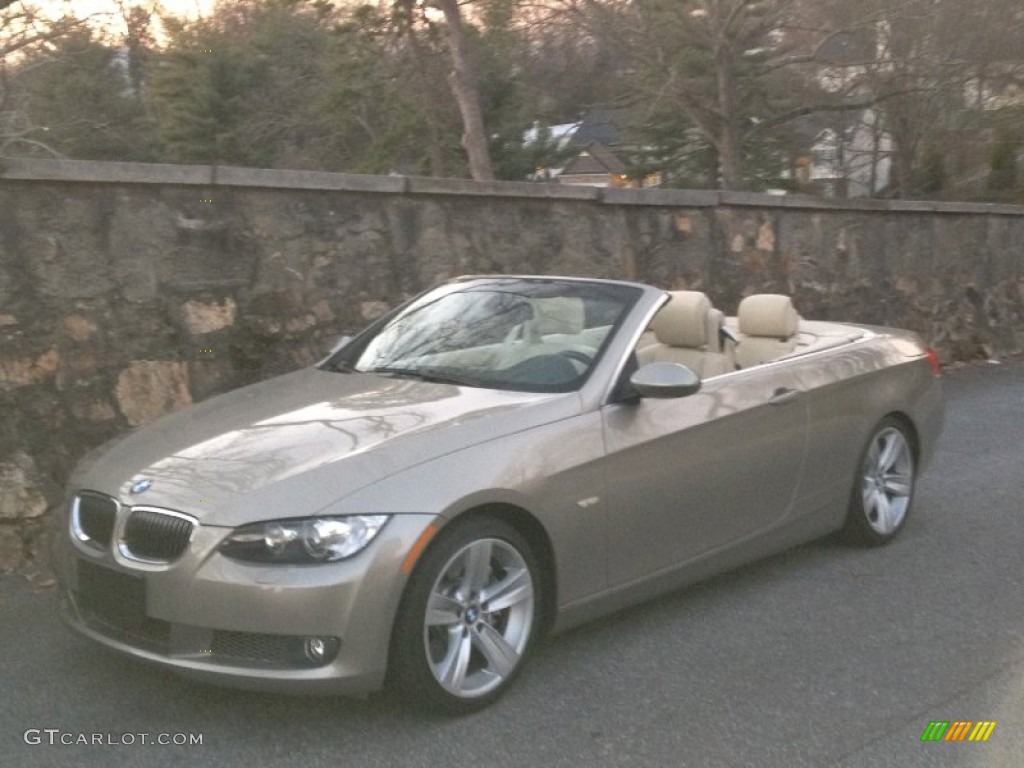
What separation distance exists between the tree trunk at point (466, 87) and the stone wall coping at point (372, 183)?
4404 millimetres

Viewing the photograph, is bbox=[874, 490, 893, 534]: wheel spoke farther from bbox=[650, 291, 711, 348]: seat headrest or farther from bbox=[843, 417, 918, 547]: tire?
bbox=[650, 291, 711, 348]: seat headrest

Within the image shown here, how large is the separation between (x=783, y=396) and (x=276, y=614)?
262cm

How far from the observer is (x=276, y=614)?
11.3 feet

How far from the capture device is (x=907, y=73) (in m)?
15.5

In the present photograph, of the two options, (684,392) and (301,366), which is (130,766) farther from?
(301,366)

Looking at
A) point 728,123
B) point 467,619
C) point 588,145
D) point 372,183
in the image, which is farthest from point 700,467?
point 588,145

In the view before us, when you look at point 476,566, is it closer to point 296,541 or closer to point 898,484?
point 296,541

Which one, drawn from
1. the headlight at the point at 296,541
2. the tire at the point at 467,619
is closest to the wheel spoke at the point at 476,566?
the tire at the point at 467,619

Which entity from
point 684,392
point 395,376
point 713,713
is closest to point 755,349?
point 684,392

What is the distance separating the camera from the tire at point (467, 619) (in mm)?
3631

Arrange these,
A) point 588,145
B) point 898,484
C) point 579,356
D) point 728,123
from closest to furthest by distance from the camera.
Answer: point 579,356 → point 898,484 → point 728,123 → point 588,145

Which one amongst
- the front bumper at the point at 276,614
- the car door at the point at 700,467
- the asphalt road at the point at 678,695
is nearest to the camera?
the front bumper at the point at 276,614
